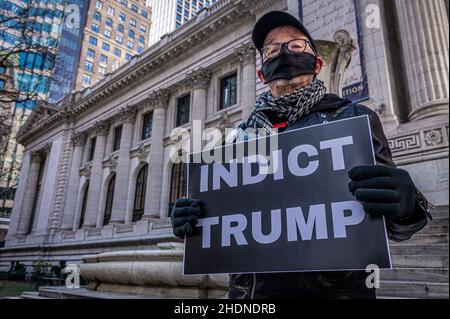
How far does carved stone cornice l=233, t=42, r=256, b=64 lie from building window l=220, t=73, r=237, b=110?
1.55 meters

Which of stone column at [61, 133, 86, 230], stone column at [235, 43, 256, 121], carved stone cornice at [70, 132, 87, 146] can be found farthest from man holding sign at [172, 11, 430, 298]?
carved stone cornice at [70, 132, 87, 146]

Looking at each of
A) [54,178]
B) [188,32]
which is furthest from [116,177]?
[188,32]

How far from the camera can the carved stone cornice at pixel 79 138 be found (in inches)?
1119

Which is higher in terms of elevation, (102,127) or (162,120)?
(102,127)

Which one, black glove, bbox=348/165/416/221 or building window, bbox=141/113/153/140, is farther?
building window, bbox=141/113/153/140

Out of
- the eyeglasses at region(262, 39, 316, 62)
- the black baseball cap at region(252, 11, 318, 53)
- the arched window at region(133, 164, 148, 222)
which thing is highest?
the arched window at region(133, 164, 148, 222)

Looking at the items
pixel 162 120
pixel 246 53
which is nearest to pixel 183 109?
pixel 162 120

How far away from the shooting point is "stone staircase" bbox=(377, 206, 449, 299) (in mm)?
4791

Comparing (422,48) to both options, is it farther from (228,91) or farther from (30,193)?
(30,193)

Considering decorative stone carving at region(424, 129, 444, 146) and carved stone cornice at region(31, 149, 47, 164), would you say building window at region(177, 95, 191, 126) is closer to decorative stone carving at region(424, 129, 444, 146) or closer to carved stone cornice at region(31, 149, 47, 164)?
decorative stone carving at region(424, 129, 444, 146)

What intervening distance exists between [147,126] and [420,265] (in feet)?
68.1

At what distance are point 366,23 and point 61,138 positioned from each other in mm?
28004

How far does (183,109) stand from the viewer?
21.4 metres

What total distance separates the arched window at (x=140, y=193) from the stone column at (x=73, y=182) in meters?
8.01
